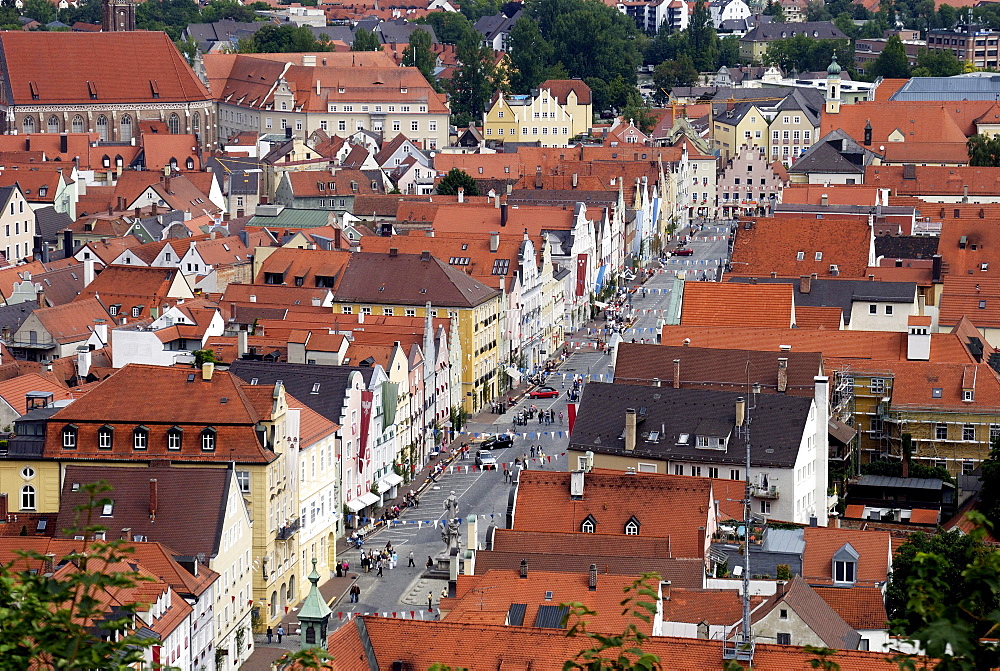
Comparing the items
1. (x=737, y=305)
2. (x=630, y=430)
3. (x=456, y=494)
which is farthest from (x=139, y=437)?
(x=737, y=305)

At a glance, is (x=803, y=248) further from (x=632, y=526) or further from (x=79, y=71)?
(x=79, y=71)

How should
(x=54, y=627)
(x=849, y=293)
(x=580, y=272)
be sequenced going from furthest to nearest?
(x=580, y=272) → (x=849, y=293) → (x=54, y=627)

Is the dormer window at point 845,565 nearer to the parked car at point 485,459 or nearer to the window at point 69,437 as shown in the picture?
the window at point 69,437

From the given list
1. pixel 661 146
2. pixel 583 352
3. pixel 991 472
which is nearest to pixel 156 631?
pixel 991 472

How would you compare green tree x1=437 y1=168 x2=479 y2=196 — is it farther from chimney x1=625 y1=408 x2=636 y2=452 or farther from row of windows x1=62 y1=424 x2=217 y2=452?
row of windows x1=62 y1=424 x2=217 y2=452

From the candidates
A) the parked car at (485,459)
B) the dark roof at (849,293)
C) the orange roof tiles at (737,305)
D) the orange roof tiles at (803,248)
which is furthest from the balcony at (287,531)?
the orange roof tiles at (803,248)

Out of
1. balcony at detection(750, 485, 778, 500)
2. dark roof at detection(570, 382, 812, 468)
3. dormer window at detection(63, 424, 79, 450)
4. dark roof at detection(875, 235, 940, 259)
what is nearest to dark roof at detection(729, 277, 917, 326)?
dark roof at detection(875, 235, 940, 259)
